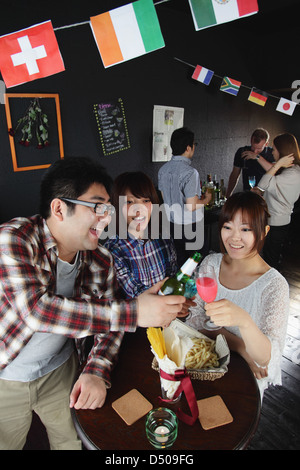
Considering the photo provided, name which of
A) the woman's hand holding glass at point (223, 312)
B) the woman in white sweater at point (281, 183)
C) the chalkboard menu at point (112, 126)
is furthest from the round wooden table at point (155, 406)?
the chalkboard menu at point (112, 126)

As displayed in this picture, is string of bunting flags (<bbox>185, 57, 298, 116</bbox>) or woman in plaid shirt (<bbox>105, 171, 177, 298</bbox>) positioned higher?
string of bunting flags (<bbox>185, 57, 298, 116</bbox>)

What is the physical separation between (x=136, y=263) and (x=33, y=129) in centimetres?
188

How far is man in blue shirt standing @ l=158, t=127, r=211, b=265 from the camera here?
327 cm

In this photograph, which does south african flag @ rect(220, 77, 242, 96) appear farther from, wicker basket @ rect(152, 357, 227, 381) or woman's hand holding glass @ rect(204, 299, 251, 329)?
wicker basket @ rect(152, 357, 227, 381)

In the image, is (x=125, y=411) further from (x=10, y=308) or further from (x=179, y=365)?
(x=10, y=308)

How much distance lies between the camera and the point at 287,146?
3.33m

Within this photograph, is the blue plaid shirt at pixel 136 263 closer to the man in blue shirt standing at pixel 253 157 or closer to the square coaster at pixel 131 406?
the square coaster at pixel 131 406

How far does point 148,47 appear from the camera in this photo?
6.48ft

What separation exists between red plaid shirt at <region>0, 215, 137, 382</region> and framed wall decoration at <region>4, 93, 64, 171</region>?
6.37 feet

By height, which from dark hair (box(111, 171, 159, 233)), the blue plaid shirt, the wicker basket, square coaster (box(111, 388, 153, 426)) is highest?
dark hair (box(111, 171, 159, 233))

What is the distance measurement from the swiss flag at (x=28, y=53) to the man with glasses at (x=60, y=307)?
1.00m

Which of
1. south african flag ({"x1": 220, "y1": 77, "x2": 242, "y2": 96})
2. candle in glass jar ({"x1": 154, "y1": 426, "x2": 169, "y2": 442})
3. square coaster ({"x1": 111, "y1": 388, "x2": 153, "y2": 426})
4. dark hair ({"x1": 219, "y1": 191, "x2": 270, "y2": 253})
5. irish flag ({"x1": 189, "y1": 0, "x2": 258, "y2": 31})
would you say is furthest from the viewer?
south african flag ({"x1": 220, "y1": 77, "x2": 242, "y2": 96})

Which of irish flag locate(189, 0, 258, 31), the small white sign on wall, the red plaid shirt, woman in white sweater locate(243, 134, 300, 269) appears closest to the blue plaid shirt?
the red plaid shirt
